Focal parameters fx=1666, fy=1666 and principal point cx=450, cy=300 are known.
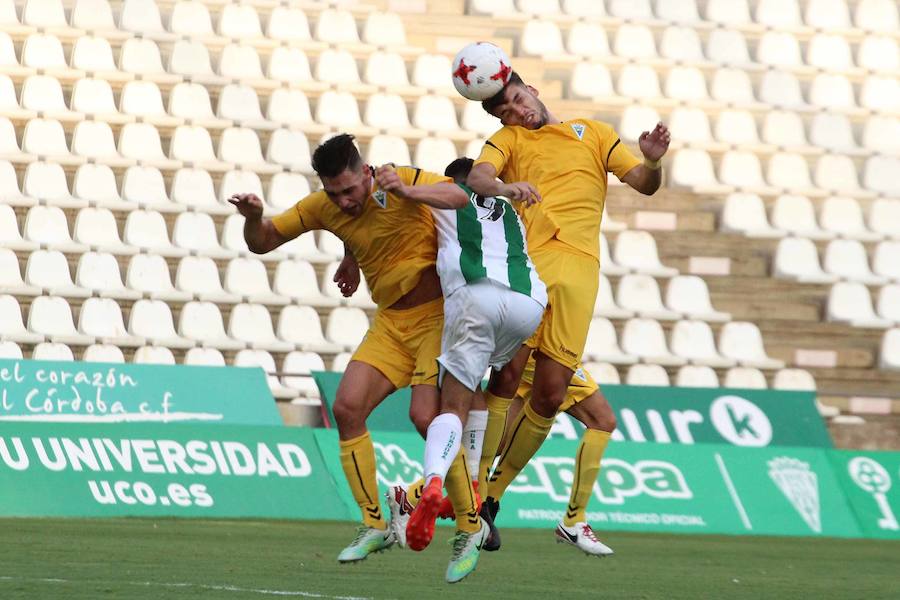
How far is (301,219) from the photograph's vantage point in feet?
26.0

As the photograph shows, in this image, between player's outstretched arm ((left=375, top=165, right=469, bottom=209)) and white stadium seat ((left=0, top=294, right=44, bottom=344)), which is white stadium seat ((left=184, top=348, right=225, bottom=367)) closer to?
white stadium seat ((left=0, top=294, right=44, bottom=344))

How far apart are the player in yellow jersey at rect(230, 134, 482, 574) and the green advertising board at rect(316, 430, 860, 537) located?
5572 millimetres

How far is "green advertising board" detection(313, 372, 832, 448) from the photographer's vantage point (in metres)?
14.6

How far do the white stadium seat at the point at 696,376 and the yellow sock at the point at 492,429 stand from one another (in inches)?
353

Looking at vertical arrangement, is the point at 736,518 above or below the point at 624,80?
below

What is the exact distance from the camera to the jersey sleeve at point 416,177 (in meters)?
7.68

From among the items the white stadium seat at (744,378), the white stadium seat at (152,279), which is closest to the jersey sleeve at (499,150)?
the white stadium seat at (152,279)

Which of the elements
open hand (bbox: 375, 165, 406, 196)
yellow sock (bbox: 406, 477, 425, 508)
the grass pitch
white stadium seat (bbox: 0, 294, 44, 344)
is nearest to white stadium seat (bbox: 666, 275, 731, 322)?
the grass pitch

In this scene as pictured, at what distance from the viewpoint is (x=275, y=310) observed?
676 inches

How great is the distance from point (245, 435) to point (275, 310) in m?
3.85

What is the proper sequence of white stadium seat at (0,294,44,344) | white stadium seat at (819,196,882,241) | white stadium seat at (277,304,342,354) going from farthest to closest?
white stadium seat at (819,196,882,241) < white stadium seat at (277,304,342,354) < white stadium seat at (0,294,44,344)

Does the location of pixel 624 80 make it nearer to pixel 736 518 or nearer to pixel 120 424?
pixel 736 518

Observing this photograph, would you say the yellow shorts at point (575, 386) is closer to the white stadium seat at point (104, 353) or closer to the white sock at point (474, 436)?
the white sock at point (474, 436)

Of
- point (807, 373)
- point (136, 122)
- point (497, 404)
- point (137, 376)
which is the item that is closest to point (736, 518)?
point (807, 373)
